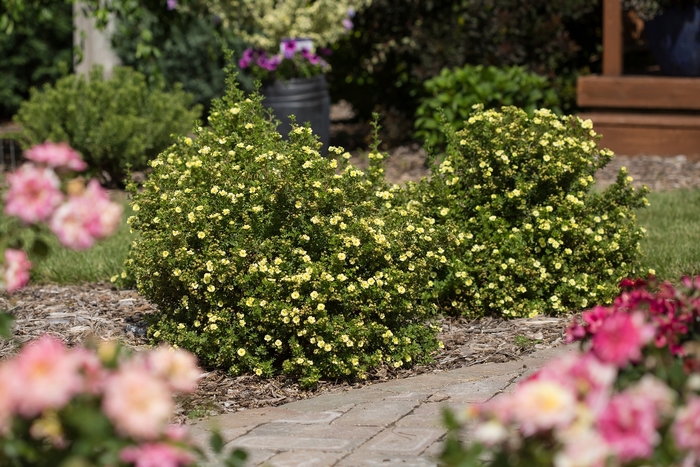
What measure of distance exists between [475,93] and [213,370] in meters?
4.58

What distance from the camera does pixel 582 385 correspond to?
157cm

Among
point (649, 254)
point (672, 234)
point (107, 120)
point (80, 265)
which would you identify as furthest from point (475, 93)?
point (80, 265)

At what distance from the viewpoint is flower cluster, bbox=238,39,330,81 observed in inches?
341

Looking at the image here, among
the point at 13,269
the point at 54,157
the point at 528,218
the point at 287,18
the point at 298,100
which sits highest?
the point at 287,18

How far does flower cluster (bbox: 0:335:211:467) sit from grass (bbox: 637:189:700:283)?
11.7 ft

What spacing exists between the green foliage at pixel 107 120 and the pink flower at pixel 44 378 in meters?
5.96

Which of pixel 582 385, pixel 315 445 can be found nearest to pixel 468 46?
pixel 315 445

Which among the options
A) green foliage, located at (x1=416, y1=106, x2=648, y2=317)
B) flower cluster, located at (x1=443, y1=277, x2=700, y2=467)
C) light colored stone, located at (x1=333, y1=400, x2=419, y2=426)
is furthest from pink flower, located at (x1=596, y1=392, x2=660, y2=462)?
green foliage, located at (x1=416, y1=106, x2=648, y2=317)

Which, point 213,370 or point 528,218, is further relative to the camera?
point 528,218

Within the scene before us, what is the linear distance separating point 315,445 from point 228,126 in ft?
6.06

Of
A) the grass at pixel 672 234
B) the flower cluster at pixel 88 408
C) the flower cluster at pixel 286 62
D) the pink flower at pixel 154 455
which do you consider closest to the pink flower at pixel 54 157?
the flower cluster at pixel 88 408

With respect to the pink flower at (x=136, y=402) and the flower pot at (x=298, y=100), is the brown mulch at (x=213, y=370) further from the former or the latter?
the flower pot at (x=298, y=100)

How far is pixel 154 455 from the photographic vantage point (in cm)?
156

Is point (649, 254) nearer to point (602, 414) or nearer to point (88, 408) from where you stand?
point (602, 414)
